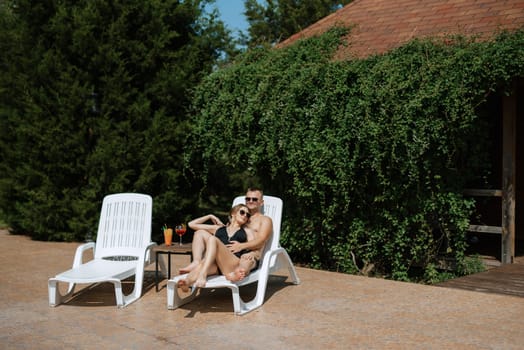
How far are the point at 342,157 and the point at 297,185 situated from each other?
3.11 feet

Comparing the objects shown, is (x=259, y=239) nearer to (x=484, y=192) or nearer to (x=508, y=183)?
(x=484, y=192)

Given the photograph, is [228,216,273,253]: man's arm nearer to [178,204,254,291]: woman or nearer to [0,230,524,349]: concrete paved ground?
[178,204,254,291]: woman

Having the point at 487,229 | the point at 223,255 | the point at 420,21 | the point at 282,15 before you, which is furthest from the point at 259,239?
the point at 282,15

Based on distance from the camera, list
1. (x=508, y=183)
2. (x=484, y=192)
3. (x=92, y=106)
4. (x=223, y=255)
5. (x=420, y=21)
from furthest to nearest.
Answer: (x=92, y=106) < (x=420, y=21) < (x=484, y=192) < (x=508, y=183) < (x=223, y=255)

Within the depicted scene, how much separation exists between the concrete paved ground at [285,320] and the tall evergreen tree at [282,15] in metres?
23.8

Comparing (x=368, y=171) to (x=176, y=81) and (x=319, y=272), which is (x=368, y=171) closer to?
(x=319, y=272)

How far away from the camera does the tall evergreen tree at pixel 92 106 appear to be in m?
11.1

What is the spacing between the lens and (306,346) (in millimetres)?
4727

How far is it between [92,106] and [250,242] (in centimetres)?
605

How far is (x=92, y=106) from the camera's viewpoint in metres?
11.2

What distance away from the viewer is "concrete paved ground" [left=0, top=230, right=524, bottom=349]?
4859 millimetres

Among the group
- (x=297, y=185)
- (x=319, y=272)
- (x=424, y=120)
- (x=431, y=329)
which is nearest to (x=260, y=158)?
(x=297, y=185)

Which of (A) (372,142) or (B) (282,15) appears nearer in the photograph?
(A) (372,142)

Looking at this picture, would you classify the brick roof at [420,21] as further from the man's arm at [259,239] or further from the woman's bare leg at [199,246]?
the woman's bare leg at [199,246]
